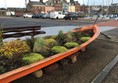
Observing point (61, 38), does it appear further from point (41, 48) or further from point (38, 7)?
point (38, 7)

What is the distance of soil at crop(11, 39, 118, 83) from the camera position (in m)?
4.94

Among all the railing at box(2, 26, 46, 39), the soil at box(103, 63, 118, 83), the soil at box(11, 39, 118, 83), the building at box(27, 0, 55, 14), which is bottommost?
the soil at box(103, 63, 118, 83)

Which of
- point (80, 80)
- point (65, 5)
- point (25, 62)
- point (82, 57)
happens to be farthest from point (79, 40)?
point (65, 5)

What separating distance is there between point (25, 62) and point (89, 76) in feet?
6.03

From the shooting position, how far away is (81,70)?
5758mm

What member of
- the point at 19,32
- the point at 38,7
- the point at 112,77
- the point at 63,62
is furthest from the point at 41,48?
the point at 38,7

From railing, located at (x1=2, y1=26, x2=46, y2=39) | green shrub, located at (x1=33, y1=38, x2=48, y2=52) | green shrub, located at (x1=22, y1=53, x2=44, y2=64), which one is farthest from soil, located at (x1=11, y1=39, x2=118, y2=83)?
railing, located at (x1=2, y1=26, x2=46, y2=39)

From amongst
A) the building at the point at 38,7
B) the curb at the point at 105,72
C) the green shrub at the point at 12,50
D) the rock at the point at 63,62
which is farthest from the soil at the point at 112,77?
the building at the point at 38,7

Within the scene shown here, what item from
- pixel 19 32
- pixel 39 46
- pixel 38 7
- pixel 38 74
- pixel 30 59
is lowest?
pixel 38 74

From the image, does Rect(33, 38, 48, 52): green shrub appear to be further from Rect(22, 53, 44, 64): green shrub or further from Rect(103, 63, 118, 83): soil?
Rect(103, 63, 118, 83): soil

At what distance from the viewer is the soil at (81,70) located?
4.94 metres

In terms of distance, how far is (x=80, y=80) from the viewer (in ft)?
16.4

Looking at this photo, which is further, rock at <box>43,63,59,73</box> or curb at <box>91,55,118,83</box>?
rock at <box>43,63,59,73</box>

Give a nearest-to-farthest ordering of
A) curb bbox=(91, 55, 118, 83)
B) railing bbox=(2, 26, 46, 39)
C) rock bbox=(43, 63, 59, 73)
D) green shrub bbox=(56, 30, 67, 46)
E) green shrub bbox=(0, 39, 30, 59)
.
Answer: green shrub bbox=(0, 39, 30, 59) → curb bbox=(91, 55, 118, 83) → rock bbox=(43, 63, 59, 73) → railing bbox=(2, 26, 46, 39) → green shrub bbox=(56, 30, 67, 46)
